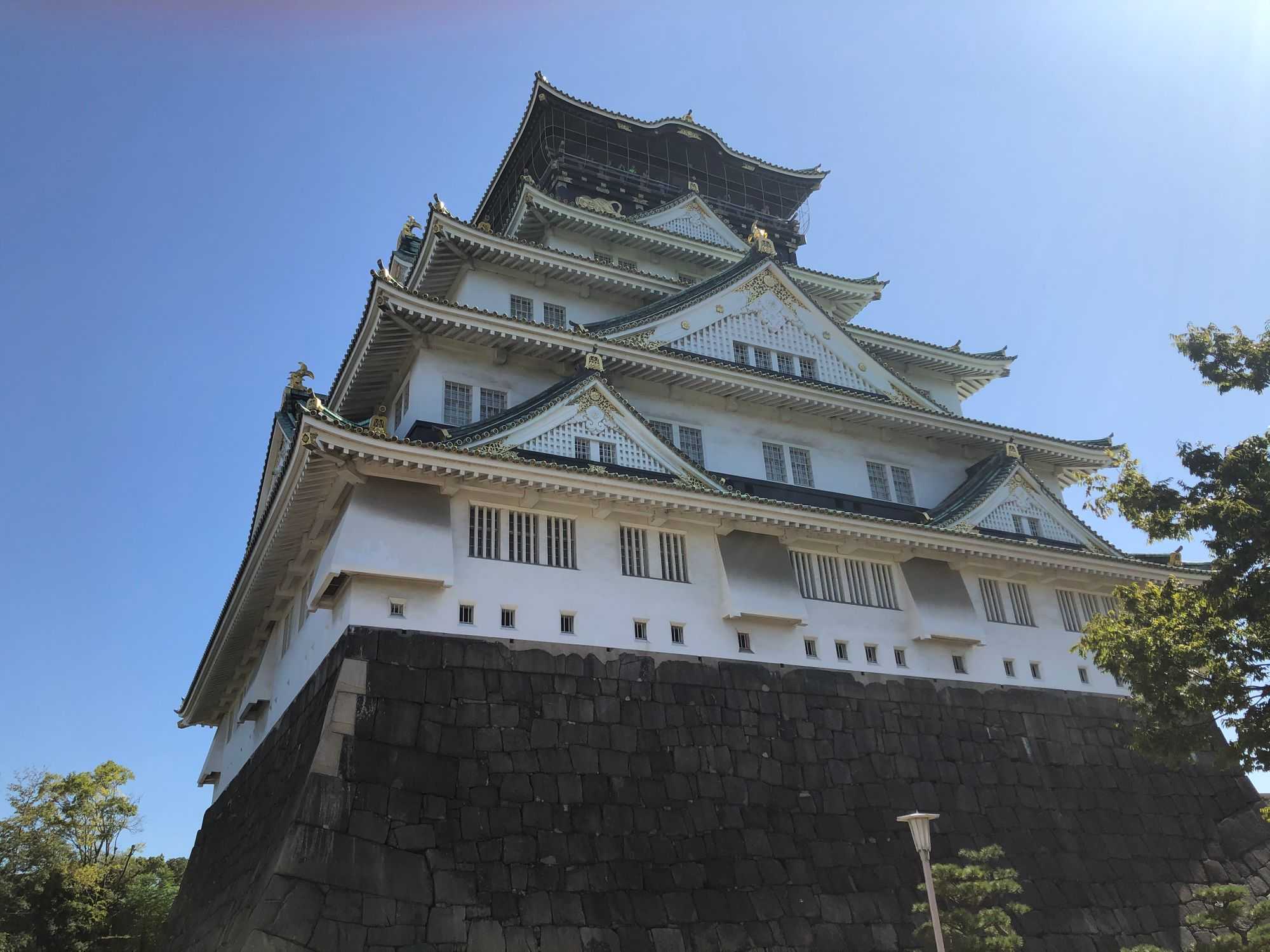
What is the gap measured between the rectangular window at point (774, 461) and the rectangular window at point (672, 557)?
Result: 4.70m

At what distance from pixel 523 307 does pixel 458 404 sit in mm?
4895

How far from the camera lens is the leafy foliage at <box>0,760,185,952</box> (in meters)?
31.8

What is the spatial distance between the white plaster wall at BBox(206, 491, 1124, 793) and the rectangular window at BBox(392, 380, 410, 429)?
4.54 m

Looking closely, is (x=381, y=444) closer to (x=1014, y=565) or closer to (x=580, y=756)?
(x=580, y=756)

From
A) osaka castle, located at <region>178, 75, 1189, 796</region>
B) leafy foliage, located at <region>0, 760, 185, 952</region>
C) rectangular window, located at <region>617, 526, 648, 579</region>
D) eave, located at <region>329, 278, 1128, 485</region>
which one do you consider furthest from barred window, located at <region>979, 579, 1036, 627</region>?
leafy foliage, located at <region>0, 760, 185, 952</region>

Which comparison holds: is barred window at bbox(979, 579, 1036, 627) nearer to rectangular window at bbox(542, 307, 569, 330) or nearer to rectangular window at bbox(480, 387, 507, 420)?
rectangular window at bbox(480, 387, 507, 420)

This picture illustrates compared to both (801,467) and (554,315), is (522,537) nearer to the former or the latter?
(801,467)

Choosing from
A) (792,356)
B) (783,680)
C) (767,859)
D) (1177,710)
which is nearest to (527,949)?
(767,859)

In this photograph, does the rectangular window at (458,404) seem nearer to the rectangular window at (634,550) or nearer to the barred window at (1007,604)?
the rectangular window at (634,550)

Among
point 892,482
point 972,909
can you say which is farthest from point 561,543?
point 892,482

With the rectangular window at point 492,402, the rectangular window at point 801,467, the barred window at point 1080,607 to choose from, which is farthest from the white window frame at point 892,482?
the rectangular window at point 492,402

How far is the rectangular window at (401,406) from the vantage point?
66.2 ft

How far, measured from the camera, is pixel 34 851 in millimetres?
34875

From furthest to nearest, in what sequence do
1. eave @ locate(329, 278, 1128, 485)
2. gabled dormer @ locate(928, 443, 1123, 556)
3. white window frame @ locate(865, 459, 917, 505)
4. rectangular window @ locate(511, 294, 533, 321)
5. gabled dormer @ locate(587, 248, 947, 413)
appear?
rectangular window @ locate(511, 294, 533, 321) < white window frame @ locate(865, 459, 917, 505) < gabled dormer @ locate(587, 248, 947, 413) < gabled dormer @ locate(928, 443, 1123, 556) < eave @ locate(329, 278, 1128, 485)
